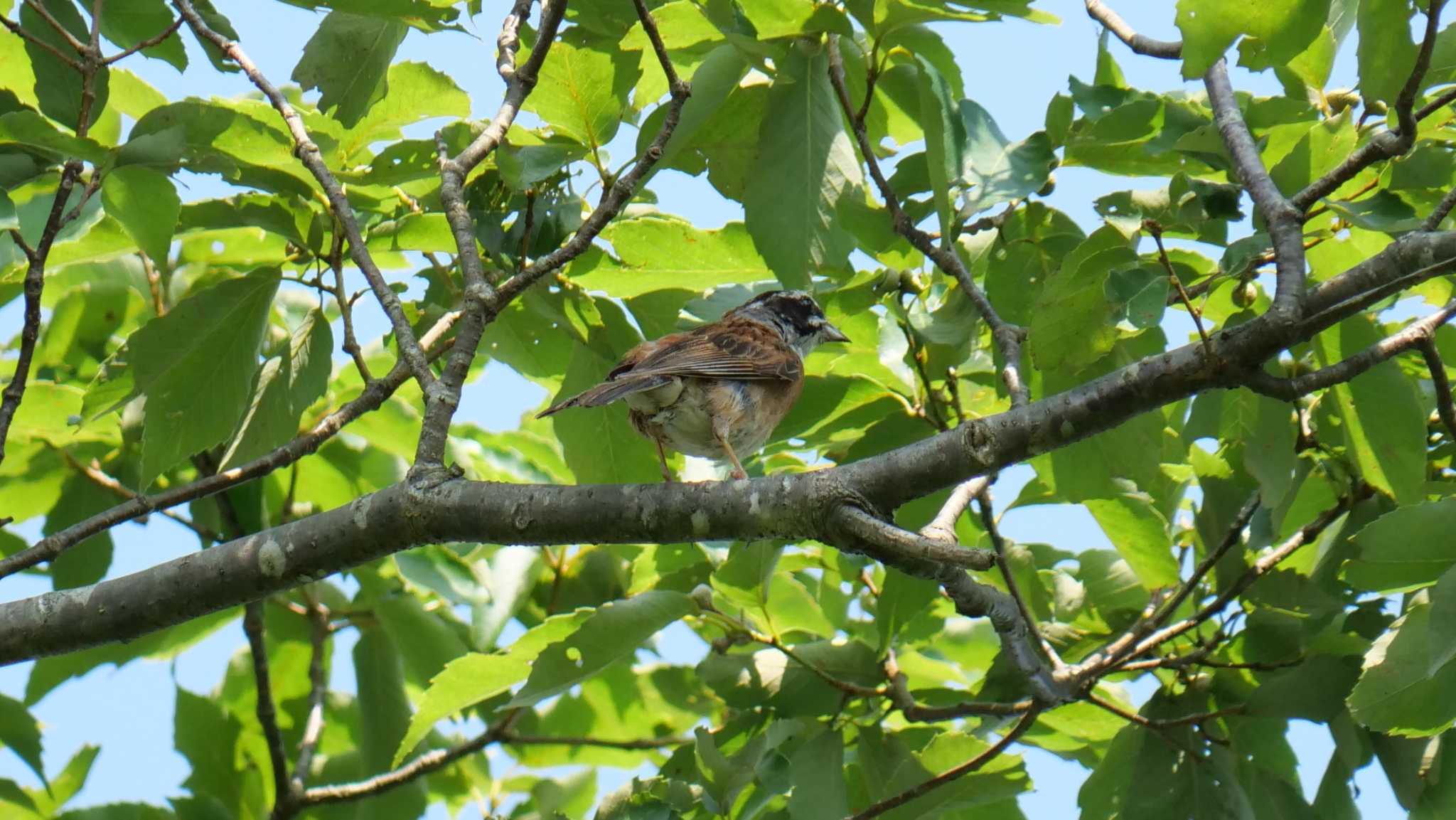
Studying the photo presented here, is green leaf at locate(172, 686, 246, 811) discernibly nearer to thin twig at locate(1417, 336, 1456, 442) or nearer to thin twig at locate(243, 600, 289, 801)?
thin twig at locate(243, 600, 289, 801)

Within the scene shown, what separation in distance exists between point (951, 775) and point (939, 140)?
5.81ft

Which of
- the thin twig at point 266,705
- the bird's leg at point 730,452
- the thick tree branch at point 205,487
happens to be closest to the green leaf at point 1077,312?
the bird's leg at point 730,452

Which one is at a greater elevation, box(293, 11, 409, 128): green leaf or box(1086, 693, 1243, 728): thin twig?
box(293, 11, 409, 128): green leaf

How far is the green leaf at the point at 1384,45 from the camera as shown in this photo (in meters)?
3.18

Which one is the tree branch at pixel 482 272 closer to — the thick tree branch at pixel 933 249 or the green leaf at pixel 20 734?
the thick tree branch at pixel 933 249

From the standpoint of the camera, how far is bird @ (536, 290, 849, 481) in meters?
4.72

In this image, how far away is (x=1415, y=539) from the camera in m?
3.30

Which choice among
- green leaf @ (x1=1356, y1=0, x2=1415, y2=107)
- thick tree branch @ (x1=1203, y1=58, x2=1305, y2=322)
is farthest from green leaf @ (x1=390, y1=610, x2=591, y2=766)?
green leaf @ (x1=1356, y1=0, x2=1415, y2=107)

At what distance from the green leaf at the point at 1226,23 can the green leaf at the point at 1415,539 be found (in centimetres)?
121

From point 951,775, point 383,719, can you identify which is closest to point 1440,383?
point 951,775

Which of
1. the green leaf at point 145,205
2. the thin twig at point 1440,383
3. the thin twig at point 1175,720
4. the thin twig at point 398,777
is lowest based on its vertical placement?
the thin twig at point 1175,720

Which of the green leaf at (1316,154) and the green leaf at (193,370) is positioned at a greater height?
the green leaf at (193,370)

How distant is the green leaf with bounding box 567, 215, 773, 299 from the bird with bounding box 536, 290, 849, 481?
0.22m

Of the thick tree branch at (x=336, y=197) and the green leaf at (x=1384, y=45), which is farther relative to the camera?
the thick tree branch at (x=336, y=197)
